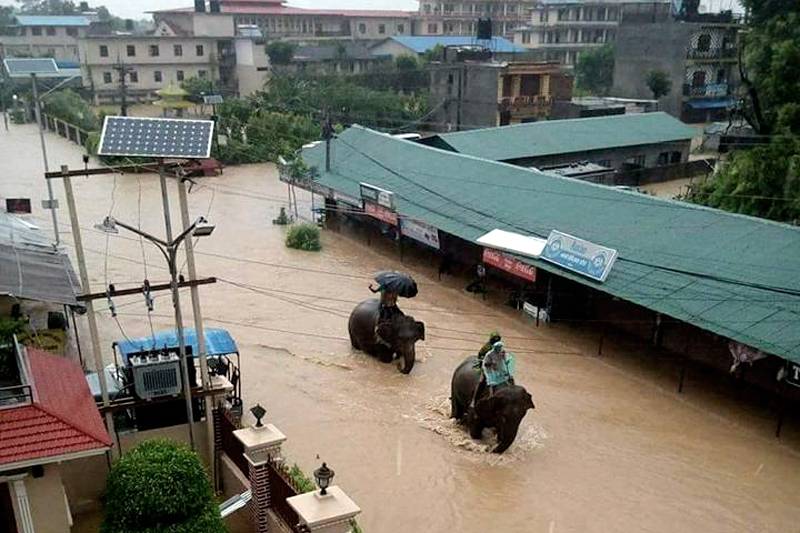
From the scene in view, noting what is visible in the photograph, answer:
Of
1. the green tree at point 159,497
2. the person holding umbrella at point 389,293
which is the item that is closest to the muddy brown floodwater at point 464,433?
the person holding umbrella at point 389,293

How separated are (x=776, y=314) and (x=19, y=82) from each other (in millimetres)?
69262

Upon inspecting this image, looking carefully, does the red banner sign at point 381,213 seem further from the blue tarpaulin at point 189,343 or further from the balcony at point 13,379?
the balcony at point 13,379

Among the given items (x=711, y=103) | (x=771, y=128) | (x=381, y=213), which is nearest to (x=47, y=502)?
(x=381, y=213)

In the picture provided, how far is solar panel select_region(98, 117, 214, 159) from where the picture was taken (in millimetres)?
10609

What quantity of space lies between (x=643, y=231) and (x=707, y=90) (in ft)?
130

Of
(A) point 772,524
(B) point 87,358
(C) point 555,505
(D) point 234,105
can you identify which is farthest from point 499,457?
(D) point 234,105

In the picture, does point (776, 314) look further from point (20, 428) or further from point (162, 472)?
point (20, 428)

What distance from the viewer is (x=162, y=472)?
8.62 metres

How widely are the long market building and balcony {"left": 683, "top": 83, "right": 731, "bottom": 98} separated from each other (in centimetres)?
3161

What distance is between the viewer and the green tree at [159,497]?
8452 mm

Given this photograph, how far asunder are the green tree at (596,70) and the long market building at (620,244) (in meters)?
40.5

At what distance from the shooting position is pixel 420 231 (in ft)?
80.5

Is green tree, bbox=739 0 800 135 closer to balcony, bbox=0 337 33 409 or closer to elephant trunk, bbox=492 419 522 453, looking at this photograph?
elephant trunk, bbox=492 419 522 453

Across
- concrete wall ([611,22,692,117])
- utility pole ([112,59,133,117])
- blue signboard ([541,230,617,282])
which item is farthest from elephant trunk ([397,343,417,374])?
concrete wall ([611,22,692,117])
